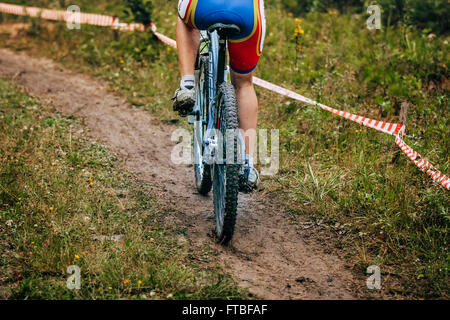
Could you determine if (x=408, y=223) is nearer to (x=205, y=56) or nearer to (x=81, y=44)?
(x=205, y=56)

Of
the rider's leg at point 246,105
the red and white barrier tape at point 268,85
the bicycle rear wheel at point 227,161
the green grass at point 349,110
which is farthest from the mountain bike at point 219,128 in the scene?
the red and white barrier tape at point 268,85

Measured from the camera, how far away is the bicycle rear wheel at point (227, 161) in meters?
2.86

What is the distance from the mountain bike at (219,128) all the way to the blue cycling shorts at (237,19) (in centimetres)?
8

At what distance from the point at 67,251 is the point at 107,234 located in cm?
44

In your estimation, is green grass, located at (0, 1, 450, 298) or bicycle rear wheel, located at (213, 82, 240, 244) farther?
green grass, located at (0, 1, 450, 298)

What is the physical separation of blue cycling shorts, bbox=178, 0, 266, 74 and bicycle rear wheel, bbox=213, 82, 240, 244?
278 mm

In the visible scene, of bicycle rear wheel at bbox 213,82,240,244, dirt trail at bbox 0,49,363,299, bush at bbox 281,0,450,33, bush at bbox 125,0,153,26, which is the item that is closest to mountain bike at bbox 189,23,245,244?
bicycle rear wheel at bbox 213,82,240,244

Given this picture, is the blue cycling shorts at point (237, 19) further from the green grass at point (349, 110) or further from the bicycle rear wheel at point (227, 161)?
the green grass at point (349, 110)

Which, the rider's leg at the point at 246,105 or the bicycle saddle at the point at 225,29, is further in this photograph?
the rider's leg at the point at 246,105

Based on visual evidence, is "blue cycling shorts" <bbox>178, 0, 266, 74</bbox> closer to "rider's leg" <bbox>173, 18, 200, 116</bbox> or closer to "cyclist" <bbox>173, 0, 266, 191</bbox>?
"cyclist" <bbox>173, 0, 266, 191</bbox>

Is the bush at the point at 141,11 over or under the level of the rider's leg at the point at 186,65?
over

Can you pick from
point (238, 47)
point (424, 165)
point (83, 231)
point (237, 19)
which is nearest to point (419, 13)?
point (424, 165)

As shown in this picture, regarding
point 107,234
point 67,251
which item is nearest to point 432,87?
point 107,234

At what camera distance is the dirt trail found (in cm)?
294
